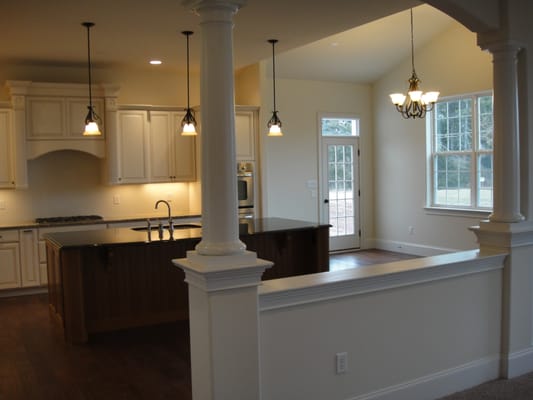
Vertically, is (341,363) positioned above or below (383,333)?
below

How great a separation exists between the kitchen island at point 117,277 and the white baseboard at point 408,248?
3.46m

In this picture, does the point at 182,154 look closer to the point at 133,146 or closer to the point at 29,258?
the point at 133,146

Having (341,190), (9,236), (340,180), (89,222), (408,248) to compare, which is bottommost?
(408,248)

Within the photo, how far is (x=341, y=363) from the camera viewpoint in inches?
127

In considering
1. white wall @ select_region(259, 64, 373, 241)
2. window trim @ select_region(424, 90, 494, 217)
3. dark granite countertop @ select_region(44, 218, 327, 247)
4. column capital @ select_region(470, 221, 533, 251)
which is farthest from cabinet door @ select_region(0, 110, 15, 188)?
window trim @ select_region(424, 90, 494, 217)

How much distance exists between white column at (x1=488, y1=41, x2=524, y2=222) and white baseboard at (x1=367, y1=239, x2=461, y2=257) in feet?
14.6

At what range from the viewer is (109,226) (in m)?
7.14

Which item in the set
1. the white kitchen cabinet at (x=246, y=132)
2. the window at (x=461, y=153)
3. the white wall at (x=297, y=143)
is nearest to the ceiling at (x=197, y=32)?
the white wall at (x=297, y=143)

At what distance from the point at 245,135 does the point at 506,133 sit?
424cm

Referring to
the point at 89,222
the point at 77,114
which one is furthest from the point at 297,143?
the point at 89,222

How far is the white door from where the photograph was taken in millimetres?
9227

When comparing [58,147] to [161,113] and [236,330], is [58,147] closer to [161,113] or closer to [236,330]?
[161,113]

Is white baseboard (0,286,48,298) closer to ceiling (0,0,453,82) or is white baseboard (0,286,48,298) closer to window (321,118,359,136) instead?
ceiling (0,0,453,82)

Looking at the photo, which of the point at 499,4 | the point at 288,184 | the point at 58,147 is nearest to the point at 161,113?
the point at 58,147
